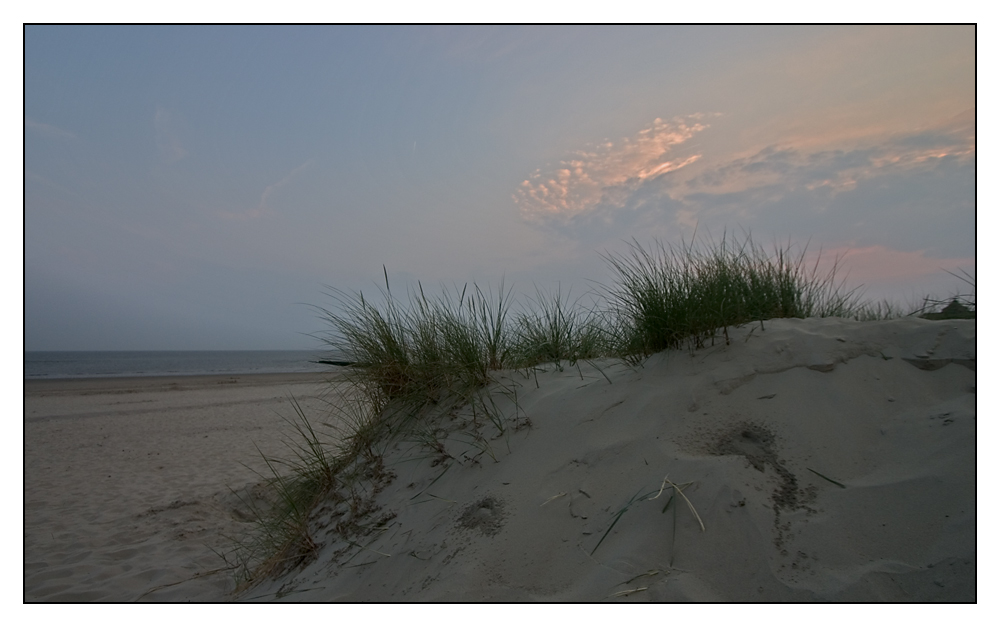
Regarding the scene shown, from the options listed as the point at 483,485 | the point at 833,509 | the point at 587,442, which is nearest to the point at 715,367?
the point at 587,442

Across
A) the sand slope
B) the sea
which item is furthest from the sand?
the sea

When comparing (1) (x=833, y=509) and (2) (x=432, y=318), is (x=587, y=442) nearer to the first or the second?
(1) (x=833, y=509)

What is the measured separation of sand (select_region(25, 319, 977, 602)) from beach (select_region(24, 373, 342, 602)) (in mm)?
46

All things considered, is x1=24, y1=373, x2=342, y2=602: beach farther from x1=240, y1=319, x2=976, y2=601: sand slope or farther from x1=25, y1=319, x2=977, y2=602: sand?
x1=240, y1=319, x2=976, y2=601: sand slope

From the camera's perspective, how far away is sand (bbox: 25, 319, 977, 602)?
1720 mm

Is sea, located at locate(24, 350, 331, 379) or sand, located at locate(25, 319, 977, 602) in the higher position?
sea, located at locate(24, 350, 331, 379)

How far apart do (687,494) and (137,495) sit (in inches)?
235

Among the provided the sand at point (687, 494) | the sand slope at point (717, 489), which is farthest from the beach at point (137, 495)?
the sand slope at point (717, 489)

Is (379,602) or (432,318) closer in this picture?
(379,602)

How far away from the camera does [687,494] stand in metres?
2.01

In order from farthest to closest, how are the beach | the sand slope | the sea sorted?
1. the sea
2. the beach
3. the sand slope

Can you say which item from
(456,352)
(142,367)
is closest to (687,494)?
(456,352)

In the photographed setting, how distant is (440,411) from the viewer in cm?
337

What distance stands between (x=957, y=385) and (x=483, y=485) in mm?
2193
